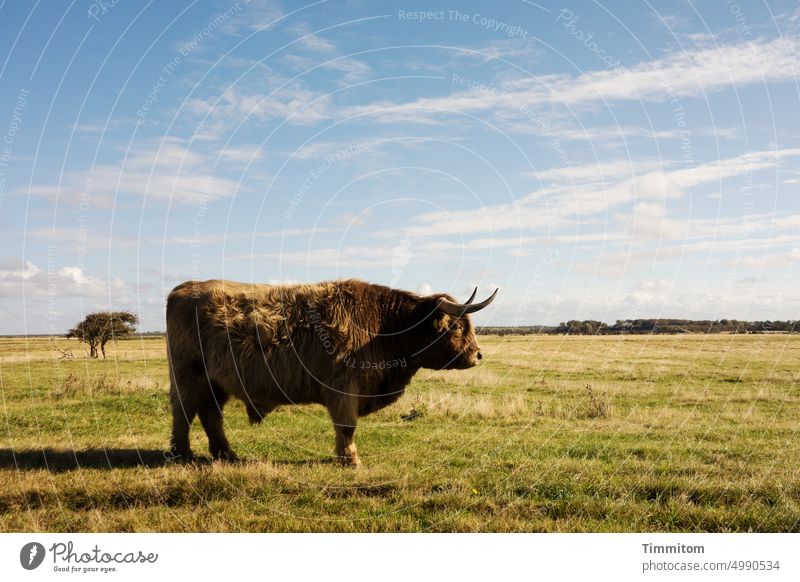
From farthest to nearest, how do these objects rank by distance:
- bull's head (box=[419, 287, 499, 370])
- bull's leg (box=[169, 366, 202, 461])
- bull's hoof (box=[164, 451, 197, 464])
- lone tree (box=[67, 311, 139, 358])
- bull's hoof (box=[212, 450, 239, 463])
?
lone tree (box=[67, 311, 139, 358]) < bull's head (box=[419, 287, 499, 370]) < bull's leg (box=[169, 366, 202, 461]) < bull's hoof (box=[212, 450, 239, 463]) < bull's hoof (box=[164, 451, 197, 464])

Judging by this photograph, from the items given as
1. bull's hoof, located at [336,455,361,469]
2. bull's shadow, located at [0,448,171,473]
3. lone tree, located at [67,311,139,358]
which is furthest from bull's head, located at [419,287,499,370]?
lone tree, located at [67,311,139,358]

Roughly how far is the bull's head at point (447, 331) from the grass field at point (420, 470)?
1678mm

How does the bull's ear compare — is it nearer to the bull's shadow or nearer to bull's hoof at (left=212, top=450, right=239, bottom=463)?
bull's hoof at (left=212, top=450, right=239, bottom=463)

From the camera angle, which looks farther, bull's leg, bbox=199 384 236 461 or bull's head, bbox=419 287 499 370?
bull's head, bbox=419 287 499 370

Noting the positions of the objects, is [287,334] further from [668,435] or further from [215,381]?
[668,435]

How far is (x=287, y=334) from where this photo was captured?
10.2 m

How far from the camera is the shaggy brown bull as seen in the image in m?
10.1

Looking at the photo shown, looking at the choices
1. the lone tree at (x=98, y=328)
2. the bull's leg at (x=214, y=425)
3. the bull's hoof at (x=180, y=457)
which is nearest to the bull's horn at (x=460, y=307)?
the bull's leg at (x=214, y=425)

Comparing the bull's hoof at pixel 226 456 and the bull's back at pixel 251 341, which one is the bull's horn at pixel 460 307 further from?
the bull's hoof at pixel 226 456

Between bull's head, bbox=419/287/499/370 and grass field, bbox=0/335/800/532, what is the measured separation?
1.68 meters

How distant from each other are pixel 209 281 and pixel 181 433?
2710 mm

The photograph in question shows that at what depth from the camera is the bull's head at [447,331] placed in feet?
35.9

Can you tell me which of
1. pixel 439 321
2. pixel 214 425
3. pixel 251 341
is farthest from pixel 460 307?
pixel 214 425

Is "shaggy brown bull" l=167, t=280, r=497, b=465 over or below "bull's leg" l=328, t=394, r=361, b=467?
over
